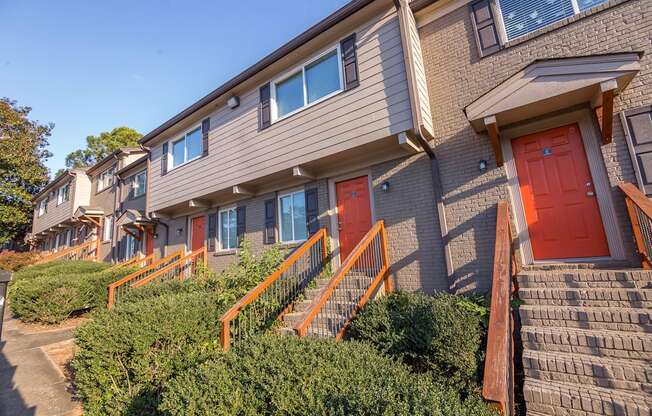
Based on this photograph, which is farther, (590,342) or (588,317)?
(588,317)

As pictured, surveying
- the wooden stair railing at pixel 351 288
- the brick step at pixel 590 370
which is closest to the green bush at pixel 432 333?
the wooden stair railing at pixel 351 288

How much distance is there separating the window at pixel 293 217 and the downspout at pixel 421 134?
3.23 meters

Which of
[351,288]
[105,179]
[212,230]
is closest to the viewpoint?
[351,288]

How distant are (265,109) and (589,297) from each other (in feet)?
23.3

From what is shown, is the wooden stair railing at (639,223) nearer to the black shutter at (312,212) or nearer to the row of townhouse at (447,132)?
the row of townhouse at (447,132)

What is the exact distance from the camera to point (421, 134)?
4.91 m

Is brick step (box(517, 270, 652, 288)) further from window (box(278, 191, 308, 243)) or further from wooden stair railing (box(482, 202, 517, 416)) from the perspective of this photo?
window (box(278, 191, 308, 243))

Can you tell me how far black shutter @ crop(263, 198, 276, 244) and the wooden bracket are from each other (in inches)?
209

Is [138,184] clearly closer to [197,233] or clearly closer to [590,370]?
[197,233]

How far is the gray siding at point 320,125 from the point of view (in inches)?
206

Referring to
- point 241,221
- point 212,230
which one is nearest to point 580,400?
point 241,221

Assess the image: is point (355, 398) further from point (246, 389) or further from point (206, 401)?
point (206, 401)

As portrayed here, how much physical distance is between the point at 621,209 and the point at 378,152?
3789mm

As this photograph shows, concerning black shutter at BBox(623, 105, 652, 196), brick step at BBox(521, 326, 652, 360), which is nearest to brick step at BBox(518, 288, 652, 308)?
brick step at BBox(521, 326, 652, 360)
